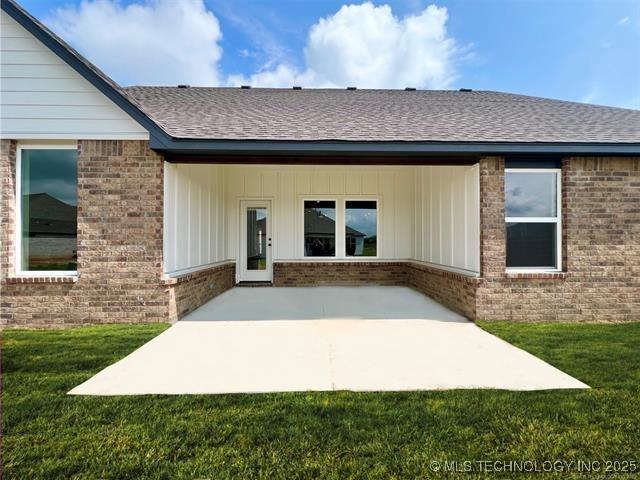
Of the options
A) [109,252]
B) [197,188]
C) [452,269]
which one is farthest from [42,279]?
[452,269]

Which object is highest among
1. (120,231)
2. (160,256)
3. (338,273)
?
(120,231)

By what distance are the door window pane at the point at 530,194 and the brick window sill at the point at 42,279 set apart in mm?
7835

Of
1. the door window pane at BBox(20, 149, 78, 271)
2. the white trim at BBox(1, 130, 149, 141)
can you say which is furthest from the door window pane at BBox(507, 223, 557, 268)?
the door window pane at BBox(20, 149, 78, 271)

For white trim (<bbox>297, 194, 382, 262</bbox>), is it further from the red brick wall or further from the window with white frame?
the red brick wall

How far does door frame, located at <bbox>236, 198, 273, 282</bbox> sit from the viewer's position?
1054 centimetres

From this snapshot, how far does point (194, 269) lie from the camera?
7316 mm

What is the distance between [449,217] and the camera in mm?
7629

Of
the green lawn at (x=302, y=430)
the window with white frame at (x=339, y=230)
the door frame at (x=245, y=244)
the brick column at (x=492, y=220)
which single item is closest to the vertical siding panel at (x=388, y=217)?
the window with white frame at (x=339, y=230)

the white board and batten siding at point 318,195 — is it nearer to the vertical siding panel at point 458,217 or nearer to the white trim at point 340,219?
the white trim at point 340,219

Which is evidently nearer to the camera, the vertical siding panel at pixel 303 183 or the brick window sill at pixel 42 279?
the brick window sill at pixel 42 279

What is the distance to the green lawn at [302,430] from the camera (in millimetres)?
2309

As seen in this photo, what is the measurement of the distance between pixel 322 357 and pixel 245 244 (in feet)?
22.2

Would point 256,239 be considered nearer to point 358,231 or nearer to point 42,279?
point 358,231

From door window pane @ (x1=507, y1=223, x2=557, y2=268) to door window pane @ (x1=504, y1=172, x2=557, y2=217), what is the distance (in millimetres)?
244
